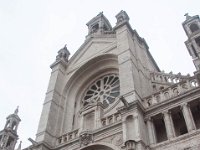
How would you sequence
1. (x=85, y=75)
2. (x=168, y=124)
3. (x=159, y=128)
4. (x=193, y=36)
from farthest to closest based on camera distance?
1. (x=85, y=75)
2. (x=193, y=36)
3. (x=159, y=128)
4. (x=168, y=124)

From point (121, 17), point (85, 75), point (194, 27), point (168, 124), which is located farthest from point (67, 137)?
point (194, 27)

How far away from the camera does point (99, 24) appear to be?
24.5 metres

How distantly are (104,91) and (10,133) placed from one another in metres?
9.73

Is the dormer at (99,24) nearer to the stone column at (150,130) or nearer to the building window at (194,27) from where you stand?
the building window at (194,27)

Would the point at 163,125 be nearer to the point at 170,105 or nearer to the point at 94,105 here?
the point at 170,105

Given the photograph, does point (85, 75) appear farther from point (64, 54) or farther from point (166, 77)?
point (166, 77)

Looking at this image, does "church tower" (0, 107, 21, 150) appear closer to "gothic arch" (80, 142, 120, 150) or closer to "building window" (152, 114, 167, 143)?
"gothic arch" (80, 142, 120, 150)

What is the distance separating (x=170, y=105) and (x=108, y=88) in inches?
239

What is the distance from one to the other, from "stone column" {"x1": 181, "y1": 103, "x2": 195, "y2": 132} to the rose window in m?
5.56

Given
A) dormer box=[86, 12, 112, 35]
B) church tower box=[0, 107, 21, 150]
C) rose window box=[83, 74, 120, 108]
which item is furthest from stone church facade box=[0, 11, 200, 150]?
church tower box=[0, 107, 21, 150]

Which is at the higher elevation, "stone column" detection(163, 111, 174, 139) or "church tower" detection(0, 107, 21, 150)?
"church tower" detection(0, 107, 21, 150)

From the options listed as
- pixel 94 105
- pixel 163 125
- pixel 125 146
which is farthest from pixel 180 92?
pixel 94 105

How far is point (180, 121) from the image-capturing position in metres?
11.1

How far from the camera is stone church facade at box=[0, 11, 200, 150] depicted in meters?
10.8
